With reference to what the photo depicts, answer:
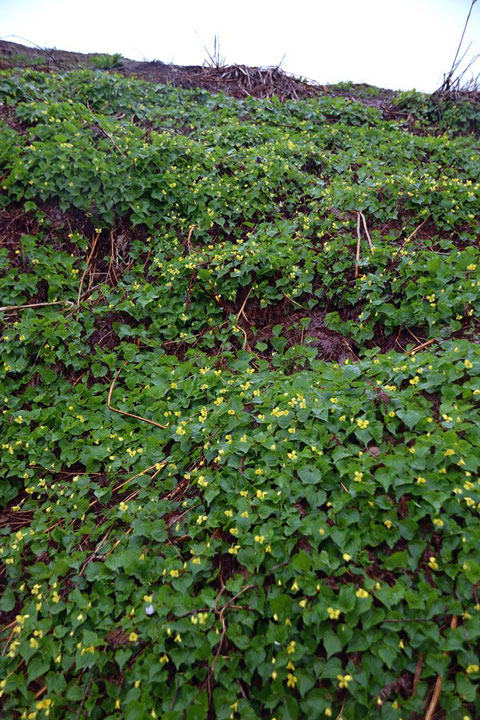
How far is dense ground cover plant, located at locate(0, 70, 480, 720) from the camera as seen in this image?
1750mm

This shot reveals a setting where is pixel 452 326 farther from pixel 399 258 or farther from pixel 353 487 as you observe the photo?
pixel 353 487

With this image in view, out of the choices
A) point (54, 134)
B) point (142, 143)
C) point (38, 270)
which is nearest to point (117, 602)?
point (38, 270)

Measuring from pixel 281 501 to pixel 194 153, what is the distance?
421cm

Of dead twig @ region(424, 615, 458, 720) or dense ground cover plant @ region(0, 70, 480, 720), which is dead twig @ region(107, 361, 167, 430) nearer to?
dense ground cover plant @ region(0, 70, 480, 720)

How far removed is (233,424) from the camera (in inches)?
99.3

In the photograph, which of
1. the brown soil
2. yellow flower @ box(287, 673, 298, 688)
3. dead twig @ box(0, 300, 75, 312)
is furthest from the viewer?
the brown soil

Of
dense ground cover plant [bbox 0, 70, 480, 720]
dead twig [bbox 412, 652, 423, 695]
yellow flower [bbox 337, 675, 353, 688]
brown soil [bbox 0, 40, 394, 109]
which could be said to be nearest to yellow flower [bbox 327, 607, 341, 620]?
dense ground cover plant [bbox 0, 70, 480, 720]

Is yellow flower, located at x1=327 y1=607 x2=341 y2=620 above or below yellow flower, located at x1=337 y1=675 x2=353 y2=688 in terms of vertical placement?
above

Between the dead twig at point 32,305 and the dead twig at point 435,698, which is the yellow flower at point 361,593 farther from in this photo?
the dead twig at point 32,305

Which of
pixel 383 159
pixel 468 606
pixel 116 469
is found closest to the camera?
pixel 468 606

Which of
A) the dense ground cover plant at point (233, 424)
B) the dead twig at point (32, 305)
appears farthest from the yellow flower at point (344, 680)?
the dead twig at point (32, 305)

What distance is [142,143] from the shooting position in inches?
180

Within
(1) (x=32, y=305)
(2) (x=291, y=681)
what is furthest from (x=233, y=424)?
(1) (x=32, y=305)

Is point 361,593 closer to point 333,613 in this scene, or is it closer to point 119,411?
point 333,613
